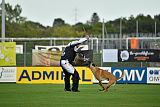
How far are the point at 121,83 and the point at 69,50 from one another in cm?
748

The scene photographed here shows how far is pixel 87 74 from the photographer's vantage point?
2141 centimetres

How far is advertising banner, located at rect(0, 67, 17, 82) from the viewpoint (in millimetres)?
22109

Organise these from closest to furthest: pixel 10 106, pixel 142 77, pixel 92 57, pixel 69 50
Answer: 1. pixel 10 106
2. pixel 69 50
3. pixel 142 77
4. pixel 92 57

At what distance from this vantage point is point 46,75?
71.4 feet

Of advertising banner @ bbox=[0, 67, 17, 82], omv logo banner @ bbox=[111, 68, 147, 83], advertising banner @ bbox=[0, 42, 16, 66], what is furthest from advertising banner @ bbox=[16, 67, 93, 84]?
advertising banner @ bbox=[0, 42, 16, 66]

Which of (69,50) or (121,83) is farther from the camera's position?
(121,83)

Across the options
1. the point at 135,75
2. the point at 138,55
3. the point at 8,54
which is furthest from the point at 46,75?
the point at 138,55

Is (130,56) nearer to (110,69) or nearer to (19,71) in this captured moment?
(110,69)

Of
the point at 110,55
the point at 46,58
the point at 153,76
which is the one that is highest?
the point at 110,55

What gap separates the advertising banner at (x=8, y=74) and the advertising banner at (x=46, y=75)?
29 centimetres

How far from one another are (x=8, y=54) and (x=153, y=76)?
29.7 ft

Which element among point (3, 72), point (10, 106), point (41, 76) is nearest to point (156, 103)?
point (10, 106)

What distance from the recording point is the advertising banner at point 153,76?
21.1 metres

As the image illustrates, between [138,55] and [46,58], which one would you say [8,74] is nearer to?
[46,58]
